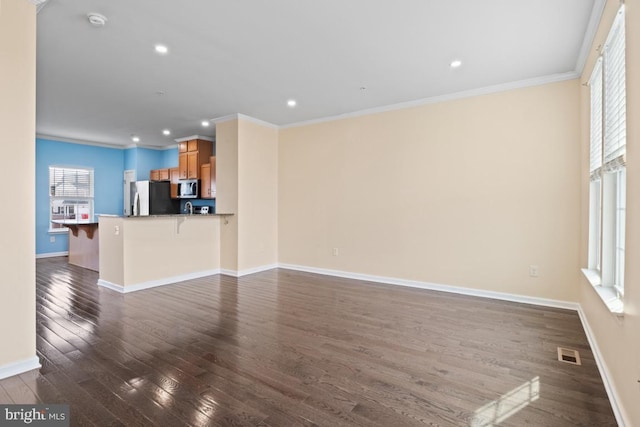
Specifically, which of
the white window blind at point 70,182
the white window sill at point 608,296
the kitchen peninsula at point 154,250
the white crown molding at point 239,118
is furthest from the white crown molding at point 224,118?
the white window sill at point 608,296

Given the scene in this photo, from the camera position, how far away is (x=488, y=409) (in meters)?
1.93

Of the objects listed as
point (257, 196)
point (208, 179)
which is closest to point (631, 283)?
point (257, 196)

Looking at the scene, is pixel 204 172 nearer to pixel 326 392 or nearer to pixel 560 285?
pixel 326 392

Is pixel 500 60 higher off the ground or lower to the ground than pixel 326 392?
higher

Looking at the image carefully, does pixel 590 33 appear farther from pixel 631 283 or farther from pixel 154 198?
pixel 154 198

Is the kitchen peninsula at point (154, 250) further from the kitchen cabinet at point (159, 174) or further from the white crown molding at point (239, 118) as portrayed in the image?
the kitchen cabinet at point (159, 174)

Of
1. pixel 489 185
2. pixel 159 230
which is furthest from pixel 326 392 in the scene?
pixel 159 230

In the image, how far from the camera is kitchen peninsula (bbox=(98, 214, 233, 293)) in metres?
4.61

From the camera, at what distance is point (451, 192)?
14.9 ft

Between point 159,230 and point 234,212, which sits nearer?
point 159,230

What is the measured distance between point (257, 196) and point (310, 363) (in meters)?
3.89

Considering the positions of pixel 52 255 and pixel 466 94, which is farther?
pixel 52 255

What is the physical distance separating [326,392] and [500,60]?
366cm

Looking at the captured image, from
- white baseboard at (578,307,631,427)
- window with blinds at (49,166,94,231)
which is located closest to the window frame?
white baseboard at (578,307,631,427)
